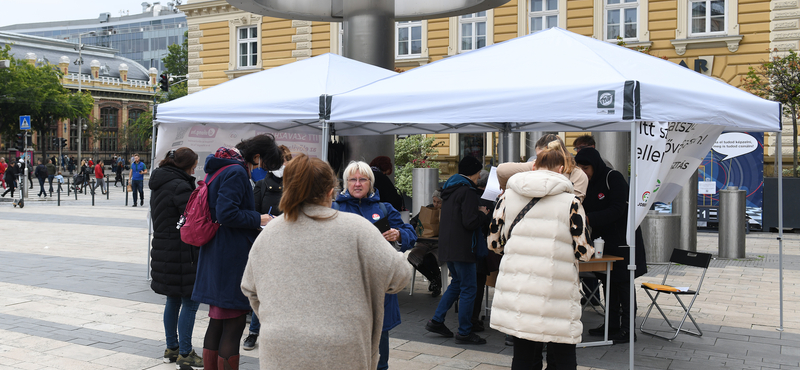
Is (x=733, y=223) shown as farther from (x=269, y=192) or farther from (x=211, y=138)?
(x=269, y=192)

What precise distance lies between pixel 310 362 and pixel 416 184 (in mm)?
13349

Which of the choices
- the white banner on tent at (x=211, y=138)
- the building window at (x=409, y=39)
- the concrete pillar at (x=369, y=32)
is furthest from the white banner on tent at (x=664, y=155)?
the building window at (x=409, y=39)

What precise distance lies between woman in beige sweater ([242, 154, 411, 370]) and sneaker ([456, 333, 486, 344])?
334cm

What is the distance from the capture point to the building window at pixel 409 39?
1081 inches

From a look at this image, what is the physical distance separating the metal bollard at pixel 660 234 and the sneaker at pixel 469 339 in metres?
6.07

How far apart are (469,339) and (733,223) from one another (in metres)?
7.51

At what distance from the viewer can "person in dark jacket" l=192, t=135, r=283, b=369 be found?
14.5 ft

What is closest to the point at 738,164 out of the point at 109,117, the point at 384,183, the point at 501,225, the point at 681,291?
the point at 681,291

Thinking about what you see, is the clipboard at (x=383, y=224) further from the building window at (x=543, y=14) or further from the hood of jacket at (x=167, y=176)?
the building window at (x=543, y=14)

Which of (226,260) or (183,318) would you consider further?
(183,318)

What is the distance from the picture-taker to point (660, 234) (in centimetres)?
1126

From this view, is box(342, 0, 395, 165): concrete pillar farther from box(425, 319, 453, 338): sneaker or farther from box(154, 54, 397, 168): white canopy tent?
box(425, 319, 453, 338): sneaker

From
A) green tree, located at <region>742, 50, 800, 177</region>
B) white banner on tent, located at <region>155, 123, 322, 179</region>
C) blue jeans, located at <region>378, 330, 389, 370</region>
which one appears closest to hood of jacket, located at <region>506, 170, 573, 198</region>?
blue jeans, located at <region>378, 330, 389, 370</region>

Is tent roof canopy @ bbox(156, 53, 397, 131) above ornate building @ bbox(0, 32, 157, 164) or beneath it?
beneath
